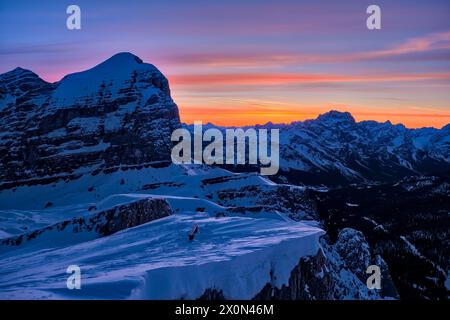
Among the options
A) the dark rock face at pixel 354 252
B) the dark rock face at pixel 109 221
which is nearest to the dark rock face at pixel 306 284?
the dark rock face at pixel 109 221

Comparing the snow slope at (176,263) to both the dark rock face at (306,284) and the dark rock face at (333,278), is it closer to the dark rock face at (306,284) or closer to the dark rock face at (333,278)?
the dark rock face at (306,284)

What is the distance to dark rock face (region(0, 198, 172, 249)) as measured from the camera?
2707 inches

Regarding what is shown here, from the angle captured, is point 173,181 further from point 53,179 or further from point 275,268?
point 275,268

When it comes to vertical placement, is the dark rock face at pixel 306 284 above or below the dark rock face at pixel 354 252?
above

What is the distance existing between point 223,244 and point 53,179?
165 metres

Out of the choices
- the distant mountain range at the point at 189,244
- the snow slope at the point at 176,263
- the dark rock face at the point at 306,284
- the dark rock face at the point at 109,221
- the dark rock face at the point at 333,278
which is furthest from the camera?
the dark rock face at the point at 109,221

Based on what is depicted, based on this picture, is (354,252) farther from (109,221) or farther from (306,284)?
(306,284)

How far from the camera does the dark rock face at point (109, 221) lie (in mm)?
68750

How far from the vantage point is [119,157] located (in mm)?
198625

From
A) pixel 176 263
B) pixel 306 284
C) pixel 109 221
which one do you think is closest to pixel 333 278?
pixel 306 284

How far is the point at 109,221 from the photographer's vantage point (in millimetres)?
69125

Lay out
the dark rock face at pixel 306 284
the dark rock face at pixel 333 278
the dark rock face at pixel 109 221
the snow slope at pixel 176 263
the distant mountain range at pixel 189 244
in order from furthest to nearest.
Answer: the dark rock face at pixel 109 221, the dark rock face at pixel 333 278, the dark rock face at pixel 306 284, the distant mountain range at pixel 189 244, the snow slope at pixel 176 263
